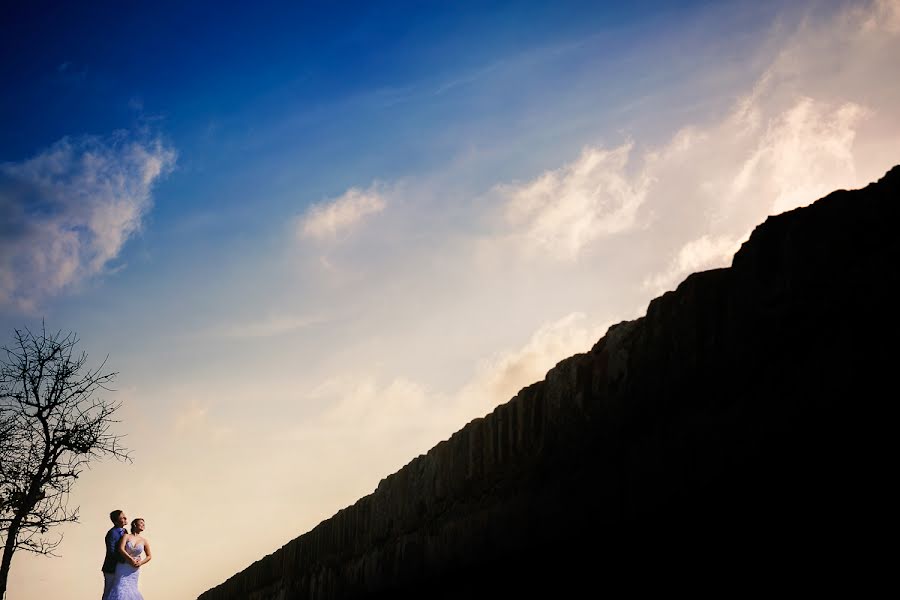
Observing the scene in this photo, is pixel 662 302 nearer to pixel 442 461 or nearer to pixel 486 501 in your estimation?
pixel 486 501

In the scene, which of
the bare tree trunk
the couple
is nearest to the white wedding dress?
the couple

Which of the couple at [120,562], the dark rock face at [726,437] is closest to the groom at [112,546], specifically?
the couple at [120,562]

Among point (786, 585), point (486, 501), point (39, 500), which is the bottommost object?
point (786, 585)

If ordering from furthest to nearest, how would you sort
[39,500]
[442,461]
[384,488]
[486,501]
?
[39,500] < [384,488] < [442,461] < [486,501]

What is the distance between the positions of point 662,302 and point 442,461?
6.47ft

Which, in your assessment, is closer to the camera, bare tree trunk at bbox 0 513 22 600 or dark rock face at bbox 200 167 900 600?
dark rock face at bbox 200 167 900 600

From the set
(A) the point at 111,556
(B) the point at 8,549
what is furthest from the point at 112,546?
(B) the point at 8,549

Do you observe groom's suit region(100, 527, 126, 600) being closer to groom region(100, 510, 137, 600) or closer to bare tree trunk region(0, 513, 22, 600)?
groom region(100, 510, 137, 600)

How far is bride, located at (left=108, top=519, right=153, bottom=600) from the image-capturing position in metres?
9.24

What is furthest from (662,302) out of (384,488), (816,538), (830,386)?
(384,488)

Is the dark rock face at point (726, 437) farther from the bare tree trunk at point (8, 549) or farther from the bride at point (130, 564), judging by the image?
the bare tree trunk at point (8, 549)

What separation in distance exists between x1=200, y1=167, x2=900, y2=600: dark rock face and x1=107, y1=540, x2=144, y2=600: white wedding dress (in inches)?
298

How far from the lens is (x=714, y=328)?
2.25 metres

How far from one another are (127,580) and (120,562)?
0.27 metres
